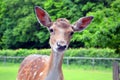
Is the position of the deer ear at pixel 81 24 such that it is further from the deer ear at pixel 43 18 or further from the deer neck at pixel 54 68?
the deer neck at pixel 54 68

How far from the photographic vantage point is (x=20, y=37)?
163 feet

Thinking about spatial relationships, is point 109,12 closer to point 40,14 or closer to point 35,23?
point 40,14

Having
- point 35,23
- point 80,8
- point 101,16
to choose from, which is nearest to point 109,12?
point 101,16

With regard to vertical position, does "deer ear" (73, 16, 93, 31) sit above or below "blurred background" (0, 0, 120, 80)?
above

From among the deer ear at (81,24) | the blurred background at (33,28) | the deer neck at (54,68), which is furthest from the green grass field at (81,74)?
the deer neck at (54,68)

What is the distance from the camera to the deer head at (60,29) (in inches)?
274

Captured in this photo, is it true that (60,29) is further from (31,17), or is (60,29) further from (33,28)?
(33,28)

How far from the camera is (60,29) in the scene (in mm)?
7270

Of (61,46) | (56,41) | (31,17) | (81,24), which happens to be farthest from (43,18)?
(31,17)

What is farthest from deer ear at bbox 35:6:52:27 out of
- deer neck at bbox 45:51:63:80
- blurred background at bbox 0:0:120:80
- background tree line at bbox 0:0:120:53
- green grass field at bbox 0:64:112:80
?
background tree line at bbox 0:0:120:53

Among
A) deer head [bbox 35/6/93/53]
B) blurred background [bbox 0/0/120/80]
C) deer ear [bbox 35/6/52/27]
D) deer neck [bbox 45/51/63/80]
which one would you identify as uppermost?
deer ear [bbox 35/6/52/27]

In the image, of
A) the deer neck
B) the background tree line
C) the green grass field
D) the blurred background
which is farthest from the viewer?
the background tree line

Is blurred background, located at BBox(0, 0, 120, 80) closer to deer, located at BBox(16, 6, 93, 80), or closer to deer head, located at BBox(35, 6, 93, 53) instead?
deer, located at BBox(16, 6, 93, 80)

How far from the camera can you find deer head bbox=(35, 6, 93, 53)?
6.95 m
